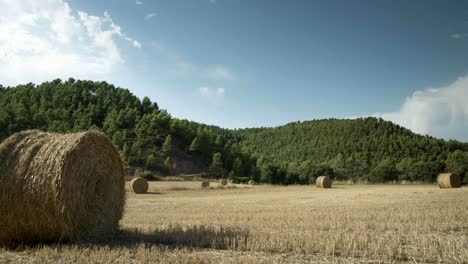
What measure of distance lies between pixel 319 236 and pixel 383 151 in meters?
105

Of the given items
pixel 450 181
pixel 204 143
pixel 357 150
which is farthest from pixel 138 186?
pixel 357 150

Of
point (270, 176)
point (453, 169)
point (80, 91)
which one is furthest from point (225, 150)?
point (453, 169)

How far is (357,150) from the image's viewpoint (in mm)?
114375

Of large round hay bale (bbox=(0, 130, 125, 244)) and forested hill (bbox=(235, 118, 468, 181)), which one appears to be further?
forested hill (bbox=(235, 118, 468, 181))

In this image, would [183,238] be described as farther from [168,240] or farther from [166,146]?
[166,146]

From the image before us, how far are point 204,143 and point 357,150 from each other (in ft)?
147

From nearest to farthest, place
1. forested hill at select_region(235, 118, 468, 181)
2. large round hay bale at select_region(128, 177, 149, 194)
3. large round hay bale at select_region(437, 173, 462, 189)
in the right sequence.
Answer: large round hay bale at select_region(128, 177, 149, 194) < large round hay bale at select_region(437, 173, 462, 189) < forested hill at select_region(235, 118, 468, 181)

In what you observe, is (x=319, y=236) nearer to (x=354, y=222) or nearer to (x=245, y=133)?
(x=354, y=222)

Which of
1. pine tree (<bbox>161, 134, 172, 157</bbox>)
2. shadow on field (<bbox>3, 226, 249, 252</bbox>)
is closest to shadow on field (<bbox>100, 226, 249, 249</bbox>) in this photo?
shadow on field (<bbox>3, 226, 249, 252</bbox>)

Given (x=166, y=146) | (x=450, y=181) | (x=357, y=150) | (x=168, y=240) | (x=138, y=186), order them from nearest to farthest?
(x=168, y=240)
(x=138, y=186)
(x=450, y=181)
(x=166, y=146)
(x=357, y=150)

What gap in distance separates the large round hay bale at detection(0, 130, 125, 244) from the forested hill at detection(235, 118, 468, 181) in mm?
70339

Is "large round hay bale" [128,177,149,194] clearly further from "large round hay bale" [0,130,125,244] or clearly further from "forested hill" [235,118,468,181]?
"forested hill" [235,118,468,181]

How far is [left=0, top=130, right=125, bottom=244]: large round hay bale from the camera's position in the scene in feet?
26.4

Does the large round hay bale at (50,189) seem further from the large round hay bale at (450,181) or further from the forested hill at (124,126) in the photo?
the forested hill at (124,126)
